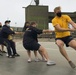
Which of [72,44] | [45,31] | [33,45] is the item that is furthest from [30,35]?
[72,44]

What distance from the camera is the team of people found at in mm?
10055

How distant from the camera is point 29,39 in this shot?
39.1 ft

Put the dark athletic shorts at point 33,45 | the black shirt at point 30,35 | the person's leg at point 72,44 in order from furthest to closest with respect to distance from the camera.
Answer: the black shirt at point 30,35, the dark athletic shorts at point 33,45, the person's leg at point 72,44

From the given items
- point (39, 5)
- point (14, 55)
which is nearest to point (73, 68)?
point (14, 55)

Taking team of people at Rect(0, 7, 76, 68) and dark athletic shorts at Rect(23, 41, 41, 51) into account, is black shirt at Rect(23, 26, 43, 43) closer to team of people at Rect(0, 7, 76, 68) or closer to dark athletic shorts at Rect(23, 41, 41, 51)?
team of people at Rect(0, 7, 76, 68)

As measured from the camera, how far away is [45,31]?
11.6 metres

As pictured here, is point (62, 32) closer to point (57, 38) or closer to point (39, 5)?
point (57, 38)

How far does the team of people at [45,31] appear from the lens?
33.0 feet

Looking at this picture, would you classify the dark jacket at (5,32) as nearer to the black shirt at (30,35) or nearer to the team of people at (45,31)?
the team of people at (45,31)

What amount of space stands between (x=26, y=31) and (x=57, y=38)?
2.25 m

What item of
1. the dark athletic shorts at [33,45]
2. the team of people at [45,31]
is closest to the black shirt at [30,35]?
the team of people at [45,31]

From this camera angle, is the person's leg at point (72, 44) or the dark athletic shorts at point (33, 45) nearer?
the person's leg at point (72, 44)

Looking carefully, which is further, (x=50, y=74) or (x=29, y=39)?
(x=29, y=39)

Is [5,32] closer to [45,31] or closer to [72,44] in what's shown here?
[45,31]
